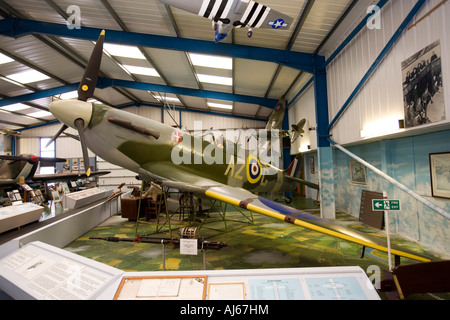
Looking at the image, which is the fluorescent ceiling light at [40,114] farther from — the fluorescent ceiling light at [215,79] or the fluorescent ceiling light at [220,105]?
the fluorescent ceiling light at [215,79]

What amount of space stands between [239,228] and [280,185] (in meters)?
2.11

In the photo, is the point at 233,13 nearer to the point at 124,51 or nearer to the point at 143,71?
the point at 124,51

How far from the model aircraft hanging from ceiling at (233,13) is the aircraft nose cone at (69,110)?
2.44 m

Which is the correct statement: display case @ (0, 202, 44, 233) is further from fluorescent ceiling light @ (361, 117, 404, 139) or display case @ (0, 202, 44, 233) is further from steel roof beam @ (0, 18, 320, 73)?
fluorescent ceiling light @ (361, 117, 404, 139)

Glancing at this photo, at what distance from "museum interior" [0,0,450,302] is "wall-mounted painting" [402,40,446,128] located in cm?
3

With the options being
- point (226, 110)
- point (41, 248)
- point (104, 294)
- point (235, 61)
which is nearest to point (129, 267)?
point (41, 248)

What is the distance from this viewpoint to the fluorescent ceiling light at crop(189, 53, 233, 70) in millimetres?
8055

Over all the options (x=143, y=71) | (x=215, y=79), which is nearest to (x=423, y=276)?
(x=215, y=79)

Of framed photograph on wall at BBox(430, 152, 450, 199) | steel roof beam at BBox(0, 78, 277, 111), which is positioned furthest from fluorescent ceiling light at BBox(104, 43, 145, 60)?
framed photograph on wall at BBox(430, 152, 450, 199)

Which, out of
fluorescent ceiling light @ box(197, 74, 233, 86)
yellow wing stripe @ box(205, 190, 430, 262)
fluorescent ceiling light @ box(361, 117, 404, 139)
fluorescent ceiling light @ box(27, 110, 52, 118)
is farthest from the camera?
fluorescent ceiling light @ box(27, 110, 52, 118)

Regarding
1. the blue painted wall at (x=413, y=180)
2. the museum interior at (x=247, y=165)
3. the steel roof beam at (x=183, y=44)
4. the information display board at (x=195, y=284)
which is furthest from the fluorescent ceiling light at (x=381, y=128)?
the information display board at (x=195, y=284)

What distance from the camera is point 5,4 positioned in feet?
21.0

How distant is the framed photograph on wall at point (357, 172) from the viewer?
672cm
